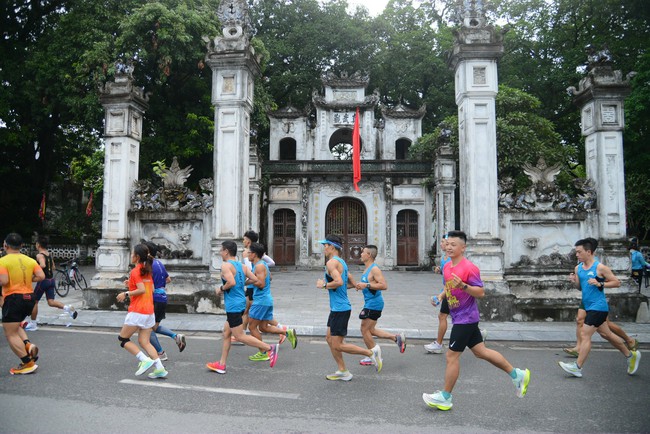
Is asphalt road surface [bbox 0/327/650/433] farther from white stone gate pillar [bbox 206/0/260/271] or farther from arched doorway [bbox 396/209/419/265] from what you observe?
arched doorway [bbox 396/209/419/265]

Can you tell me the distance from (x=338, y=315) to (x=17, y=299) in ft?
12.1

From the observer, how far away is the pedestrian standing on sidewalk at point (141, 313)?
17.2 feet

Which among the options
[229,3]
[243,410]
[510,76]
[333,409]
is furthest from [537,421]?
[510,76]

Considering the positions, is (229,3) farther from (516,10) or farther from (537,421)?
(516,10)

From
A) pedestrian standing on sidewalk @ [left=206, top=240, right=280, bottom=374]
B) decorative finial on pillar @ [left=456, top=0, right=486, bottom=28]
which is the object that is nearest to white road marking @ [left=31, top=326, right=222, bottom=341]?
pedestrian standing on sidewalk @ [left=206, top=240, right=280, bottom=374]

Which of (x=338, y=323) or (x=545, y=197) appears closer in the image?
(x=338, y=323)

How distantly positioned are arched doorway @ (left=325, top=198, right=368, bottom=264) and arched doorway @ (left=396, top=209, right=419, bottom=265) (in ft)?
6.00

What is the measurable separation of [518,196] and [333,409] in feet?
23.6

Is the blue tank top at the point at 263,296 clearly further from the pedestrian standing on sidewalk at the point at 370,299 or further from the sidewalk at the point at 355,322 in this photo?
the sidewalk at the point at 355,322

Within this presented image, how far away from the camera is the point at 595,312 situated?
5492mm

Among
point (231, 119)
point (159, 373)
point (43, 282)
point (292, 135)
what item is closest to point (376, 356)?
point (159, 373)

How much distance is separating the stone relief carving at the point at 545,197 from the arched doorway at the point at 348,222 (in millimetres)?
15359

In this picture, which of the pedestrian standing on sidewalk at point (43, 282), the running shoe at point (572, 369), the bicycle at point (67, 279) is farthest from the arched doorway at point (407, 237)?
the running shoe at point (572, 369)

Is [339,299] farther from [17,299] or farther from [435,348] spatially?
[17,299]
